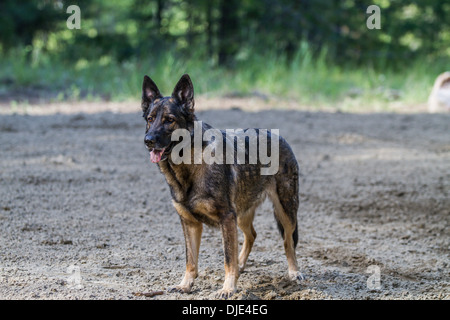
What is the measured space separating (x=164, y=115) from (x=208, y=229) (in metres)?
2.42

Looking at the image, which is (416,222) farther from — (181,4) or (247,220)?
(181,4)

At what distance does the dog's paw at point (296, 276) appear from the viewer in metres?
5.08

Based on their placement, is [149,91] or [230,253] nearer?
[230,253]

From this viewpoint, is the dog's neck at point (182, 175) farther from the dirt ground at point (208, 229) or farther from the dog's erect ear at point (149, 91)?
the dirt ground at point (208, 229)

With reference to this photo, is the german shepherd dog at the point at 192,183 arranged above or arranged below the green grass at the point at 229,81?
below

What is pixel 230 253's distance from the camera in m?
4.64

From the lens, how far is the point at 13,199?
22.7 feet

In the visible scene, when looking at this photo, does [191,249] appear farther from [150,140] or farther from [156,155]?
[150,140]

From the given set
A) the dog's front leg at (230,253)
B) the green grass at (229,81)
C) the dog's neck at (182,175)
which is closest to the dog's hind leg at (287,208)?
the dog's front leg at (230,253)

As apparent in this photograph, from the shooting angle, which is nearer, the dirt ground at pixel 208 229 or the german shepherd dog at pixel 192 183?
the german shepherd dog at pixel 192 183

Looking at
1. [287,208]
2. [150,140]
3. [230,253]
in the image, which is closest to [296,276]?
[287,208]

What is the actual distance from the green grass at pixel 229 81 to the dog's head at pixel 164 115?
7787mm

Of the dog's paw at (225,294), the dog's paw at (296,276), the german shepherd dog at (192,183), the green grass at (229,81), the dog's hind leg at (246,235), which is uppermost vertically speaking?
the green grass at (229,81)
